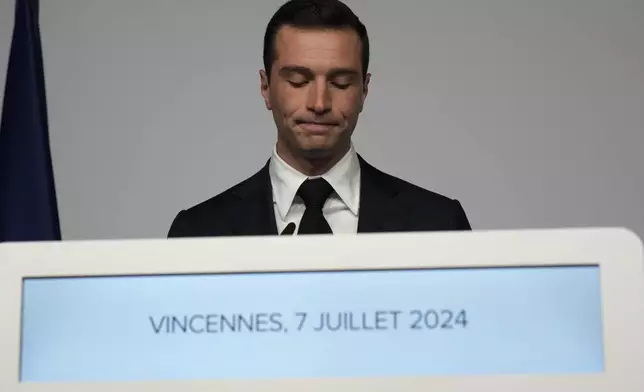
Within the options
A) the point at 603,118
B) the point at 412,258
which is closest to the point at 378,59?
the point at 603,118

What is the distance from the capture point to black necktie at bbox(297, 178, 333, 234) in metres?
1.09

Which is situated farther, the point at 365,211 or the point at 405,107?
the point at 405,107

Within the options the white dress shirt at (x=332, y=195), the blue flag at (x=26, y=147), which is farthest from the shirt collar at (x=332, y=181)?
the blue flag at (x=26, y=147)

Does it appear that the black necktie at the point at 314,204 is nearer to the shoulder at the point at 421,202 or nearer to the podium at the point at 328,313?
the shoulder at the point at 421,202

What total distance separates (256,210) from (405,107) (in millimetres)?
427

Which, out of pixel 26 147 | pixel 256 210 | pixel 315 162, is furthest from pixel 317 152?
pixel 26 147

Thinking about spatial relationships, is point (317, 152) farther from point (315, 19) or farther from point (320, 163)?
point (315, 19)

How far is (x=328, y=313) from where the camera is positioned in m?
0.63

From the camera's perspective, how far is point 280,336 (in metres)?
0.64

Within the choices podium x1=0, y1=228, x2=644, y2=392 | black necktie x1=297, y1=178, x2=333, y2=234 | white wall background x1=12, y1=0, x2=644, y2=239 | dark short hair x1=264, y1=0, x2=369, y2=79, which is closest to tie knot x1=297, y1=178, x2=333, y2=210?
black necktie x1=297, y1=178, x2=333, y2=234

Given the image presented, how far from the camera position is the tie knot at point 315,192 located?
3.67 feet

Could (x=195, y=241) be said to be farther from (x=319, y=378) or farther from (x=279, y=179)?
(x=279, y=179)

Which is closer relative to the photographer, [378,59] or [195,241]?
[195,241]

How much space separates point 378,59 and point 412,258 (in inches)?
37.0
